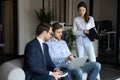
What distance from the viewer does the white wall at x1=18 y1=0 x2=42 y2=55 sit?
8.29 metres

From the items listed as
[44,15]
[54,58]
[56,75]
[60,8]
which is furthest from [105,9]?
[56,75]

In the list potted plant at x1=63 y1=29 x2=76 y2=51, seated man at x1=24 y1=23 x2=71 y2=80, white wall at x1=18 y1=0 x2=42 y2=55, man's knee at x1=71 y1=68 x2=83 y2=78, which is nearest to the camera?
seated man at x1=24 y1=23 x2=71 y2=80

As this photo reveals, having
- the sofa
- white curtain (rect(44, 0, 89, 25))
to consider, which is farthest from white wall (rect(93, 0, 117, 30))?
the sofa

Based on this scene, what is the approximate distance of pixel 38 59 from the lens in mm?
3320

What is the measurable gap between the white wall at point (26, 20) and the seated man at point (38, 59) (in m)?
4.91

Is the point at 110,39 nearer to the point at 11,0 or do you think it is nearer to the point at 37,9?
the point at 37,9

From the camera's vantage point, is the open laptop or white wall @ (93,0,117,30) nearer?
the open laptop

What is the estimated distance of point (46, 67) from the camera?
361cm

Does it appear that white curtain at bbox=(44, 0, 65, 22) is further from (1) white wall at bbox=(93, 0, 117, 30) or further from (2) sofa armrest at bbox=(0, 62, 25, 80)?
(2) sofa armrest at bbox=(0, 62, 25, 80)

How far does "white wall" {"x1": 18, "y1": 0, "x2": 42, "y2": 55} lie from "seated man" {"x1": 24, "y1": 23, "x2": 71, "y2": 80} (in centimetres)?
491

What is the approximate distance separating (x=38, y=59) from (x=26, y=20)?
5.29 m

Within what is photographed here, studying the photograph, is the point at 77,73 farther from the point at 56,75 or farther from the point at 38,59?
the point at 38,59

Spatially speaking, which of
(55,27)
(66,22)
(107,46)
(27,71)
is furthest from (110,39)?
(27,71)

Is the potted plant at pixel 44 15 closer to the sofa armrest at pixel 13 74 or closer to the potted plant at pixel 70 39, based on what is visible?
the potted plant at pixel 70 39
